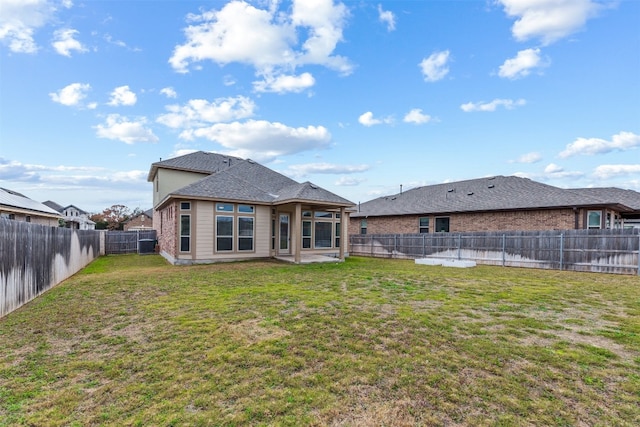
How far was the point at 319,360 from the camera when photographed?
346 centimetres

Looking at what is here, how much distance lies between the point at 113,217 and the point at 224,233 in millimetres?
55796

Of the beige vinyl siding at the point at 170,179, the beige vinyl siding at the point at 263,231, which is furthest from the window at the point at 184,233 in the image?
the beige vinyl siding at the point at 170,179

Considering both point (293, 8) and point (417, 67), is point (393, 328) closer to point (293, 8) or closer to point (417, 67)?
point (293, 8)

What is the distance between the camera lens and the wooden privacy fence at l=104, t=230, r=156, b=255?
61.5ft

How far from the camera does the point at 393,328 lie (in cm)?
455

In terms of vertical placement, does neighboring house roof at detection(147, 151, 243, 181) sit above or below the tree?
above

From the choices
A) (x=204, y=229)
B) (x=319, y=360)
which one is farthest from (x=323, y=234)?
(x=319, y=360)

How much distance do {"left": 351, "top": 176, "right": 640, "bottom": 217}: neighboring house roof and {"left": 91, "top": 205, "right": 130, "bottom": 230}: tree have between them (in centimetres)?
5012

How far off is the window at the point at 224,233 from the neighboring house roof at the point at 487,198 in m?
12.5

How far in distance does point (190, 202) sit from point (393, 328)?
10.7 metres

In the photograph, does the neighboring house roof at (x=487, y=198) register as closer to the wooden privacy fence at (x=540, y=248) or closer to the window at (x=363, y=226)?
the window at (x=363, y=226)

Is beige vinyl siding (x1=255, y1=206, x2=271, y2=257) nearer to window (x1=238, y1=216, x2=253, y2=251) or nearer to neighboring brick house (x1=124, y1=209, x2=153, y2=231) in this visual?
window (x1=238, y1=216, x2=253, y2=251)

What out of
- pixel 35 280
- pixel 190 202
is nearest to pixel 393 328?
pixel 35 280

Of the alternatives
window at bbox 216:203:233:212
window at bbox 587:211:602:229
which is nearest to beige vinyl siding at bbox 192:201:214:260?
window at bbox 216:203:233:212
